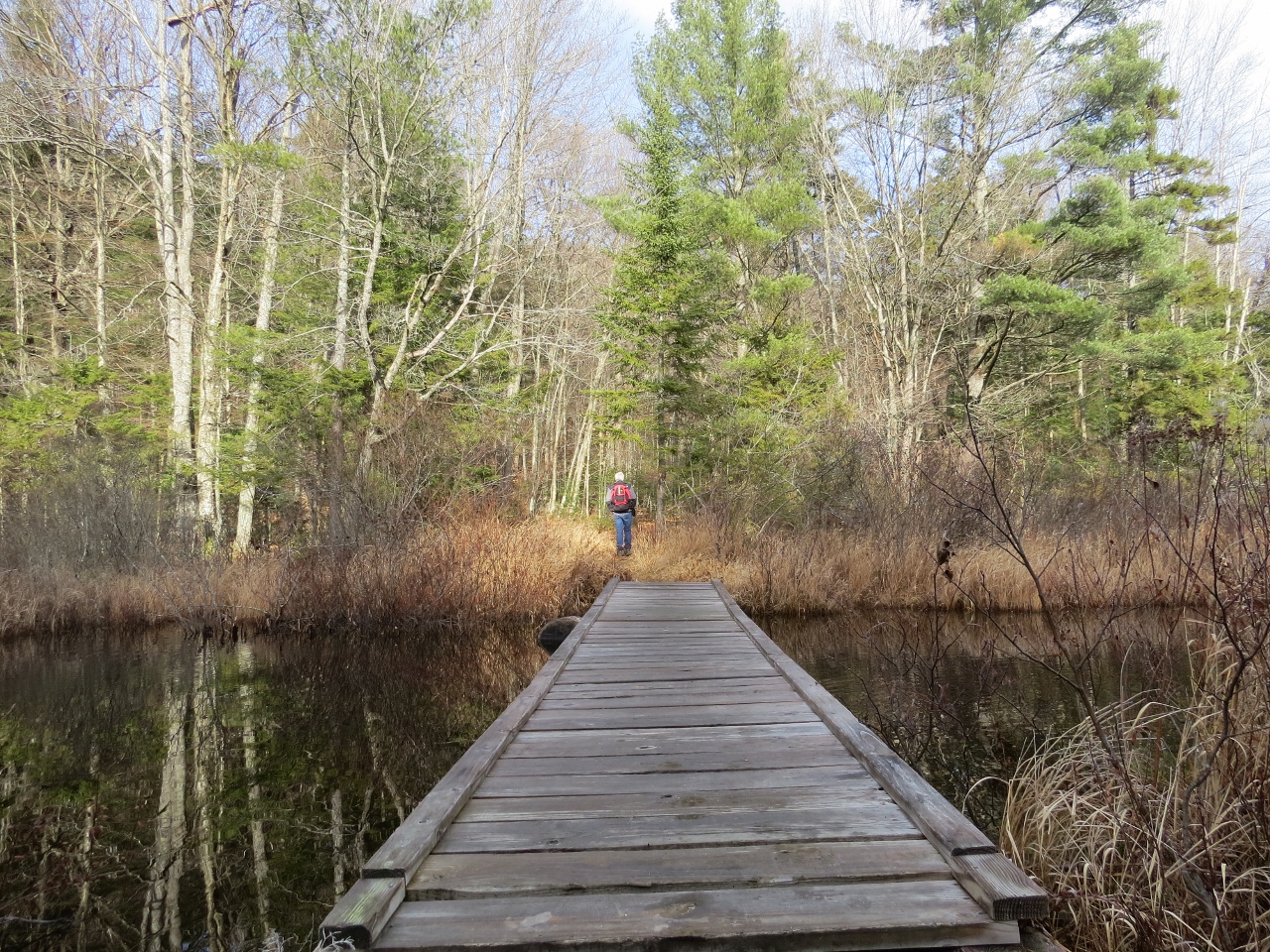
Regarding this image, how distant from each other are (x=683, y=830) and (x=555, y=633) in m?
6.79

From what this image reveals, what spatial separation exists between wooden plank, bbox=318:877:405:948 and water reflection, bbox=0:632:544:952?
1.79m

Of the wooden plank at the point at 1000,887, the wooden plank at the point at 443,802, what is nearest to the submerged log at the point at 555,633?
→ the wooden plank at the point at 443,802

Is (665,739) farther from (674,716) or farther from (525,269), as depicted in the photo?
(525,269)

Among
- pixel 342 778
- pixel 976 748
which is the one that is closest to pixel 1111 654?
pixel 976 748

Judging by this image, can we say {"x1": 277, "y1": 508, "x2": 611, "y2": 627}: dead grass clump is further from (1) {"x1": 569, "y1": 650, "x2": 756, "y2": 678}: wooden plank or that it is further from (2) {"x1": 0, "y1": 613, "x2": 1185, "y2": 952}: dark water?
(1) {"x1": 569, "y1": 650, "x2": 756, "y2": 678}: wooden plank

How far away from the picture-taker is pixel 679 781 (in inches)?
121

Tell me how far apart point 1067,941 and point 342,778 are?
479 cm

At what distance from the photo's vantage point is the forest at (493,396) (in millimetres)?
5531

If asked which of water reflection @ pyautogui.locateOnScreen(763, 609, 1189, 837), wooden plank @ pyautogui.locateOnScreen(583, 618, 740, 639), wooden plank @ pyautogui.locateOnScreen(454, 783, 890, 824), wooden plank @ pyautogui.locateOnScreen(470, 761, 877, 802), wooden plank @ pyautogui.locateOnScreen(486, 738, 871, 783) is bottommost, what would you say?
water reflection @ pyautogui.locateOnScreen(763, 609, 1189, 837)

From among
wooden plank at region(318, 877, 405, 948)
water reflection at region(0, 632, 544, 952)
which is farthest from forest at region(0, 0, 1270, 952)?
wooden plank at region(318, 877, 405, 948)

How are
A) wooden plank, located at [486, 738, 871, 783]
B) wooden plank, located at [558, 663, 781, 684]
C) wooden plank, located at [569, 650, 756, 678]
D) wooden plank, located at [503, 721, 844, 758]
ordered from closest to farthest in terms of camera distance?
wooden plank, located at [486, 738, 871, 783], wooden plank, located at [503, 721, 844, 758], wooden plank, located at [558, 663, 781, 684], wooden plank, located at [569, 650, 756, 678]

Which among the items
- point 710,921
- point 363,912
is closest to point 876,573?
point 710,921

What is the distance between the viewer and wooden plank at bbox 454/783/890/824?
273 centimetres

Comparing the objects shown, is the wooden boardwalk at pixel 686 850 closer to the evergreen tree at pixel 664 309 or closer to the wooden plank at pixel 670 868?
the wooden plank at pixel 670 868
